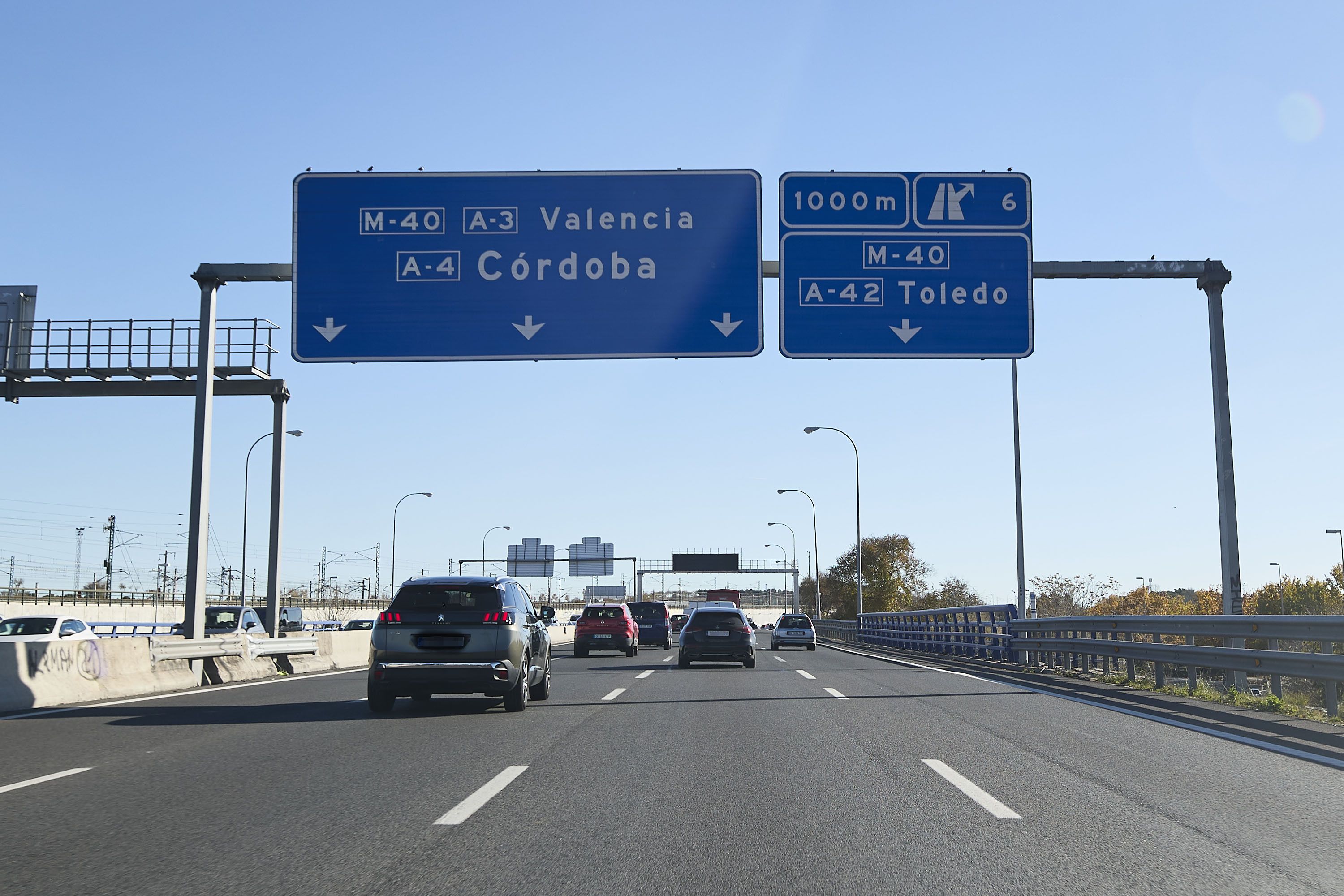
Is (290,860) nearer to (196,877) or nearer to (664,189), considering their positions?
(196,877)

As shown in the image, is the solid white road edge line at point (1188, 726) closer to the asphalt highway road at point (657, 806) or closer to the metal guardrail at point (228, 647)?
the asphalt highway road at point (657, 806)

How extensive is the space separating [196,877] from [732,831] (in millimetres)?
2859

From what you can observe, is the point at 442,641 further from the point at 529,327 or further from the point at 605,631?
the point at 605,631

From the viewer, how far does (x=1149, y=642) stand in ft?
56.2

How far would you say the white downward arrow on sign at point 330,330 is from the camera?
17.8 m

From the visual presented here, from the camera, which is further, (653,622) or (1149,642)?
(653,622)

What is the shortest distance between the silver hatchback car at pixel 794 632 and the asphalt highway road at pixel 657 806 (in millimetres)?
26859

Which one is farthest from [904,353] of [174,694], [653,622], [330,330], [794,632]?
Result: [653,622]

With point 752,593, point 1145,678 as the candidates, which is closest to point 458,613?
point 1145,678

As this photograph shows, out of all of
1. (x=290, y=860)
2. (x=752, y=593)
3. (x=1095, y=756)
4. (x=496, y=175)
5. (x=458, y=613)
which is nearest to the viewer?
(x=290, y=860)

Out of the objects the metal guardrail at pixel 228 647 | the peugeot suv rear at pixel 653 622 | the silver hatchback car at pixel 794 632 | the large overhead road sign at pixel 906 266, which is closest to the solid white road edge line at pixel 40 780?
A: the metal guardrail at pixel 228 647

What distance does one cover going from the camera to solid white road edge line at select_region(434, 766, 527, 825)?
23.2ft

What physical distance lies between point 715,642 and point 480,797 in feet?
59.3

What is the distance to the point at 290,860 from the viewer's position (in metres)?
5.97
